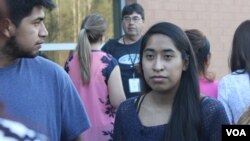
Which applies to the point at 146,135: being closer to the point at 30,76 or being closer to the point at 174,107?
the point at 174,107

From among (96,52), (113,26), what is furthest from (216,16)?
(96,52)

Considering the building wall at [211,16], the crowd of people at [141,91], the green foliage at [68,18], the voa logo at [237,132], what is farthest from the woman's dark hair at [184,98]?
the building wall at [211,16]

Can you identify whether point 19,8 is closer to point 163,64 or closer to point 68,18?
point 163,64

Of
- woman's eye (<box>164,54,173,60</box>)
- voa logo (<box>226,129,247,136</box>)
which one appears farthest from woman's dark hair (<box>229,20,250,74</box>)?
voa logo (<box>226,129,247,136</box>)

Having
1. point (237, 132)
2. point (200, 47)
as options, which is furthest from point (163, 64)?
point (200, 47)

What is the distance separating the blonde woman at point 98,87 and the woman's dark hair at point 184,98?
4.28 feet

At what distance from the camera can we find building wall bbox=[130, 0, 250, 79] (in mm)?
7109

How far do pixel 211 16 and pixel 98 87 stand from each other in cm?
381

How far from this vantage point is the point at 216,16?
25.6 feet

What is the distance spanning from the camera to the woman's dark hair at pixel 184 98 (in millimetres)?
2684

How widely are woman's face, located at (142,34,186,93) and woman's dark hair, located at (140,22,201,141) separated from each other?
0.11 feet

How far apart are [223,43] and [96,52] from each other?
389 cm

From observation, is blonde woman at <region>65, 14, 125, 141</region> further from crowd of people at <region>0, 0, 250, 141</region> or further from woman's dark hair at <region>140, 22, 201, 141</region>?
woman's dark hair at <region>140, 22, 201, 141</region>

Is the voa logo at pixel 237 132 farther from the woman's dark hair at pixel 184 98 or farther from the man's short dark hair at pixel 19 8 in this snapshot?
the man's short dark hair at pixel 19 8
